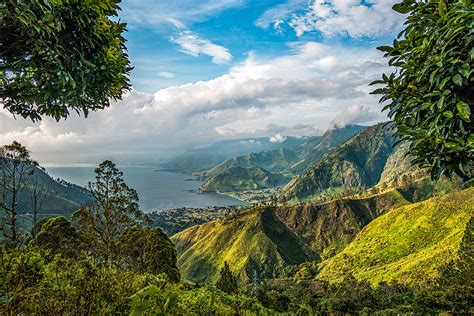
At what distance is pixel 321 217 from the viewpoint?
147875 mm

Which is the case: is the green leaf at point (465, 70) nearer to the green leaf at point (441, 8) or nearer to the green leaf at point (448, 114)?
the green leaf at point (448, 114)

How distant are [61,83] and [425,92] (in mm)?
4529

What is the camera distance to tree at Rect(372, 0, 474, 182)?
2.75 metres

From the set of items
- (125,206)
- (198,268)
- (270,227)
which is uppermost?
(125,206)

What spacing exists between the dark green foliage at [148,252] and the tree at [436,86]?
2303 cm

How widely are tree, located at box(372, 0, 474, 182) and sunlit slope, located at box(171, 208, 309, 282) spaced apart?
4343 inches

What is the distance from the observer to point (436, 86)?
292cm

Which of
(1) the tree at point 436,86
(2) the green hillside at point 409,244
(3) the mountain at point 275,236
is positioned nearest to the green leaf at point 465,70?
(1) the tree at point 436,86

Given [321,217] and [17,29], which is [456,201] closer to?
[321,217]

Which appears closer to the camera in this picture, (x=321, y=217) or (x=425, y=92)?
(x=425, y=92)

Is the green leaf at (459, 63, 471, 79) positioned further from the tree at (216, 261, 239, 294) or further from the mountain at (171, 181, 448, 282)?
the mountain at (171, 181, 448, 282)

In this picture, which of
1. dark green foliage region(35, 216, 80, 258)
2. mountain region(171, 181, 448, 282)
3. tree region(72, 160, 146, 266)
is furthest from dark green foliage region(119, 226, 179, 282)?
mountain region(171, 181, 448, 282)

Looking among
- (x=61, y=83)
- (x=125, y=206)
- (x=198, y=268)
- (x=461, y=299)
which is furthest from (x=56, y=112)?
(x=198, y=268)

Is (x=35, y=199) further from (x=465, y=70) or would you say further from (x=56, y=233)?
(x=56, y=233)
